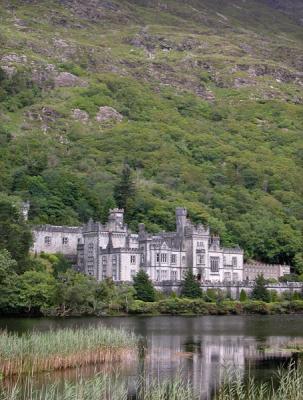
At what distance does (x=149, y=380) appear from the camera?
42.2 meters

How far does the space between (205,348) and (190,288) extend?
54.2 meters

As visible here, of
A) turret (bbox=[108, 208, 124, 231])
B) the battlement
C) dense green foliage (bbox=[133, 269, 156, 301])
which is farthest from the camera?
the battlement

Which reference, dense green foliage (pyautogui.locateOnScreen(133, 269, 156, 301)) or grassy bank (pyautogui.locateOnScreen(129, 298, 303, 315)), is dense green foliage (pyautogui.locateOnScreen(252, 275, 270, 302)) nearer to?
grassy bank (pyautogui.locateOnScreen(129, 298, 303, 315))

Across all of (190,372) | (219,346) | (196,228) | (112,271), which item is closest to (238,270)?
(196,228)

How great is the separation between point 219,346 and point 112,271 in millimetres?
Result: 61125

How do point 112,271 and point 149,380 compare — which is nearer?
point 149,380

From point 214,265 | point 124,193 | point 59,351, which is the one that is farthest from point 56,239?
point 59,351

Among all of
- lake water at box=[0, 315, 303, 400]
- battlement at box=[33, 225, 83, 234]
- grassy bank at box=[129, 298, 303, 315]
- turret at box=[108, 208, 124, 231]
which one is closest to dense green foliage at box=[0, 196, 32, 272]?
grassy bank at box=[129, 298, 303, 315]

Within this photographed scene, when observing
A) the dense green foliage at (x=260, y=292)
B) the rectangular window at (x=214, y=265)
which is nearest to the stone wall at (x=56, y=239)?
the rectangular window at (x=214, y=265)

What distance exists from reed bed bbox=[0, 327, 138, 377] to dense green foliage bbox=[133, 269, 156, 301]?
5725 centimetres

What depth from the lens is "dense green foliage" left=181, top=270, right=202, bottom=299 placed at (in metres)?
112

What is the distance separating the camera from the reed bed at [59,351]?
139 ft

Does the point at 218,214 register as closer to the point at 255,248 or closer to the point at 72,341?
the point at 255,248

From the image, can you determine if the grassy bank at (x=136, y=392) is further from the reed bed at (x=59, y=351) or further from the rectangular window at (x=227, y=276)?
the rectangular window at (x=227, y=276)
